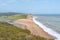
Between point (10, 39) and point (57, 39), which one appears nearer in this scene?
point (10, 39)

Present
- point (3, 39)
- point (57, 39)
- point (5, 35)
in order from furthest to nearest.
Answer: point (57, 39)
point (5, 35)
point (3, 39)

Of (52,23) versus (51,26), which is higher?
(51,26)

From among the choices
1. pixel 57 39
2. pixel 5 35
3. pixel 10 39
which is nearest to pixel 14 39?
pixel 10 39

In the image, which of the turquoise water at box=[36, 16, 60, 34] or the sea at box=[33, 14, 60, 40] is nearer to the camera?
the sea at box=[33, 14, 60, 40]

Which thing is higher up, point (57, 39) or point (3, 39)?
point (3, 39)

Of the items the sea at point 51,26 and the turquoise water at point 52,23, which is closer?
the sea at point 51,26

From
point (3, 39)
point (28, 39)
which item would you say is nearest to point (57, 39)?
point (28, 39)

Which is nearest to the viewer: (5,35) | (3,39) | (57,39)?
(3,39)

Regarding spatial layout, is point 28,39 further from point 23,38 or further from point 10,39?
point 10,39

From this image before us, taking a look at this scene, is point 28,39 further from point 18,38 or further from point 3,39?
point 3,39

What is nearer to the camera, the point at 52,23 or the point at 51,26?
the point at 51,26
